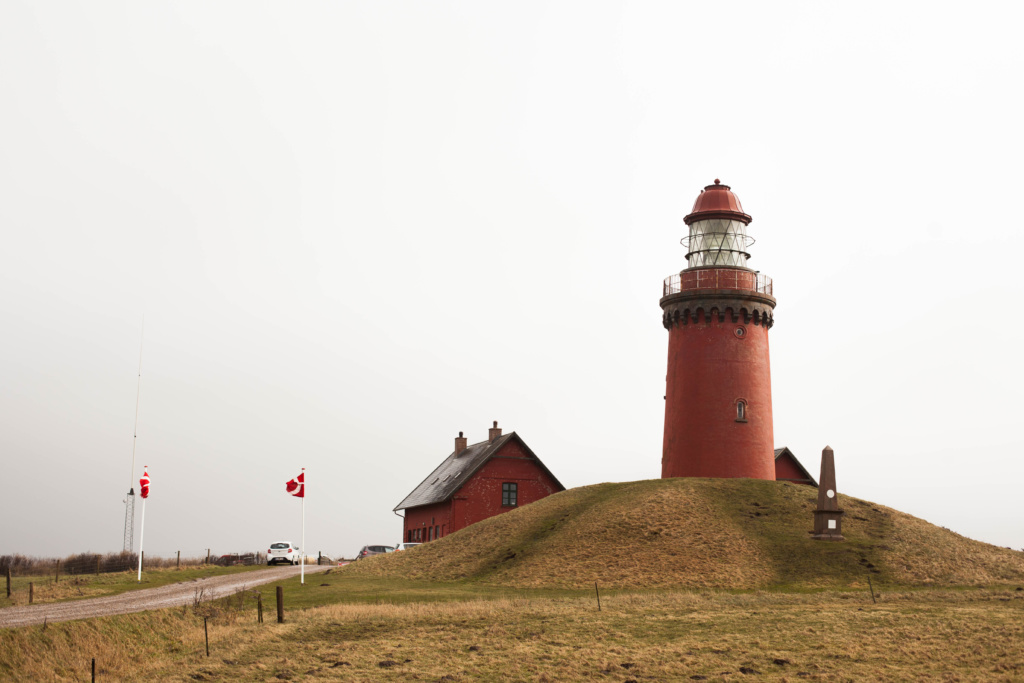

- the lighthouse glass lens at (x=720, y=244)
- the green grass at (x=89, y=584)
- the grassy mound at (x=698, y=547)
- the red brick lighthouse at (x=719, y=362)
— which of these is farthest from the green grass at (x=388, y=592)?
the lighthouse glass lens at (x=720, y=244)

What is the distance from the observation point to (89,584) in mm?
30812

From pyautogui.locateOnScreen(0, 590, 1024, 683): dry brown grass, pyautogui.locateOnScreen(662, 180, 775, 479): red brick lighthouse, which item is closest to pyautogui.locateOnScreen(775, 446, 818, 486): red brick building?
pyautogui.locateOnScreen(662, 180, 775, 479): red brick lighthouse

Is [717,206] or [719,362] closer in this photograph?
[719,362]

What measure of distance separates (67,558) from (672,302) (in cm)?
3041

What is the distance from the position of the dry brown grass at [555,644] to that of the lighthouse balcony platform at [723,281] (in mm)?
19884

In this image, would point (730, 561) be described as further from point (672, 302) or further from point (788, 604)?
point (672, 302)

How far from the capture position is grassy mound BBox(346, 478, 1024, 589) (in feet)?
99.6

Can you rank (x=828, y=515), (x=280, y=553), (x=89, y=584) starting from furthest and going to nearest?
1. (x=280, y=553)
2. (x=828, y=515)
3. (x=89, y=584)

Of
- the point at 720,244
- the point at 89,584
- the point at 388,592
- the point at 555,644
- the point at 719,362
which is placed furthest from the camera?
the point at 720,244

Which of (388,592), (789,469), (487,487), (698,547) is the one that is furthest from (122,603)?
(789,469)

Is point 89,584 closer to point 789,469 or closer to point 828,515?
point 828,515

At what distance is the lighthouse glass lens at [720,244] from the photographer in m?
43.2

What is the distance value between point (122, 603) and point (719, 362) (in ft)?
86.8

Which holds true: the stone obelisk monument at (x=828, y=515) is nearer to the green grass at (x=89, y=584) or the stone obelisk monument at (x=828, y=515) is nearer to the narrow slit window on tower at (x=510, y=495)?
the narrow slit window on tower at (x=510, y=495)
